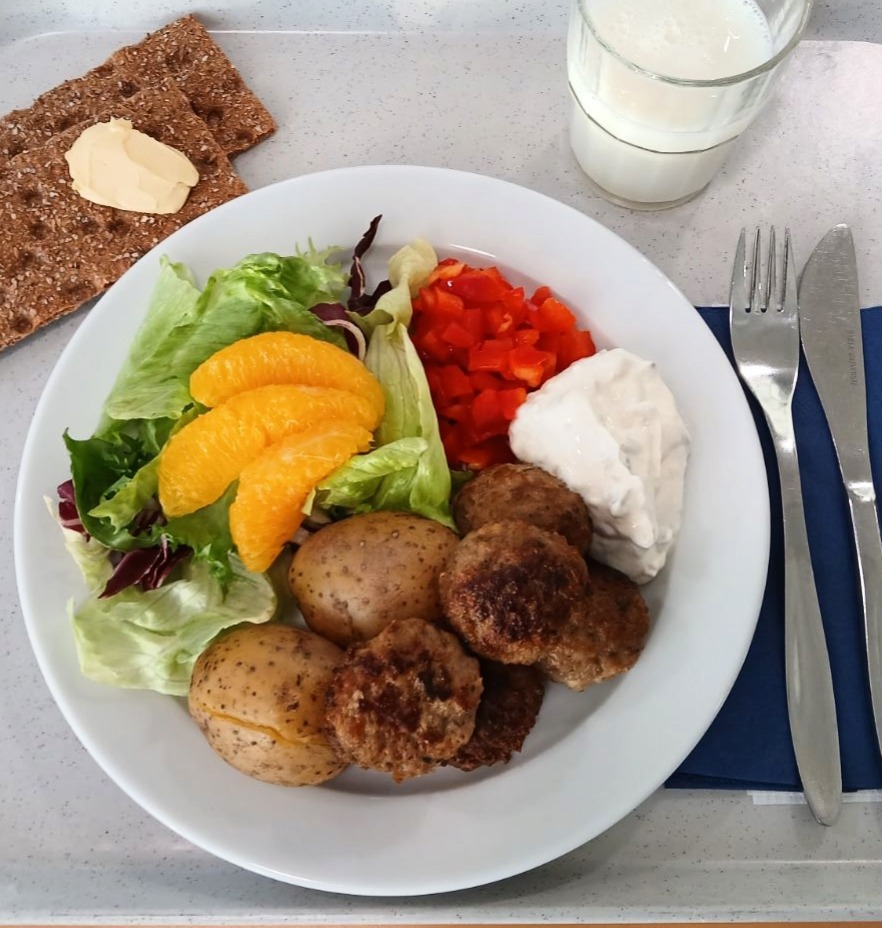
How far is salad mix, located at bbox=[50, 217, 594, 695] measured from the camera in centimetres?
134

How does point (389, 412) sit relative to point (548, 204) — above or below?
below

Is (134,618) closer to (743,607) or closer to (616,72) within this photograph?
(743,607)

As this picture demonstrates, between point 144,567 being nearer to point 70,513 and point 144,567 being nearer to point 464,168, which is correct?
point 70,513

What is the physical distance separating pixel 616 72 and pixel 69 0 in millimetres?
1420

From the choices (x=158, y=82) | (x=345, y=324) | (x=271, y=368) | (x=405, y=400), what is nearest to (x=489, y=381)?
(x=405, y=400)

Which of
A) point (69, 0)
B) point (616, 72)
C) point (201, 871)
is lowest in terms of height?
point (201, 871)

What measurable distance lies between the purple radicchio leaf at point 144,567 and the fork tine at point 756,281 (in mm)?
1197

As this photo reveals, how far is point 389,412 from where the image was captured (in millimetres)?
1482

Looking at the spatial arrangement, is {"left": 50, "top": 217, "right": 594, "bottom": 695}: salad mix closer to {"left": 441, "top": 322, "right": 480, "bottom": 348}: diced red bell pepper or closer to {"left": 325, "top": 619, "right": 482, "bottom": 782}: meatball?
{"left": 441, "top": 322, "right": 480, "bottom": 348}: diced red bell pepper

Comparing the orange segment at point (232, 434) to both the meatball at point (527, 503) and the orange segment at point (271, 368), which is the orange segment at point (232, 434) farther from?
the meatball at point (527, 503)

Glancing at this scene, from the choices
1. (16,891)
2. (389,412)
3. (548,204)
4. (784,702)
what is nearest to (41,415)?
(389,412)

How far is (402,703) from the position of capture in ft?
3.66

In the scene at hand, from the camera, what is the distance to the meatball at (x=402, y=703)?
3.64 feet

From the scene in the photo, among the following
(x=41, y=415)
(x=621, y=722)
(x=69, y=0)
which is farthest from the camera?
(x=69, y=0)
